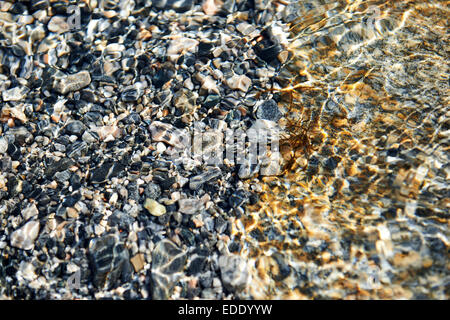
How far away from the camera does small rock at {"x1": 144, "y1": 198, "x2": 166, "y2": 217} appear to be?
353cm

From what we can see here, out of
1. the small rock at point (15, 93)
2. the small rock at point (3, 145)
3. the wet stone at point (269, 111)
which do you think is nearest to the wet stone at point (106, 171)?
the small rock at point (3, 145)

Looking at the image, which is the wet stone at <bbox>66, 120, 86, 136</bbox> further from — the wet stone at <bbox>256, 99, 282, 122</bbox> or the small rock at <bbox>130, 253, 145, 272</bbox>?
the wet stone at <bbox>256, 99, 282, 122</bbox>

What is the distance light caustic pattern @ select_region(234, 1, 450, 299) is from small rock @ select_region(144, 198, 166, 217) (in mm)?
706

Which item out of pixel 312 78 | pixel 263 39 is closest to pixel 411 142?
pixel 312 78

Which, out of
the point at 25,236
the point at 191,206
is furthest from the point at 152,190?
the point at 25,236

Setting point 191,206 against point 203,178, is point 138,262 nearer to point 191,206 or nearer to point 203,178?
point 191,206

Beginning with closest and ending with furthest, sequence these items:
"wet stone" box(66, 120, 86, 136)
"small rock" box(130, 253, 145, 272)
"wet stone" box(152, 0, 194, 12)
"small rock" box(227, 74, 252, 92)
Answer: "small rock" box(130, 253, 145, 272) → "wet stone" box(66, 120, 86, 136) → "small rock" box(227, 74, 252, 92) → "wet stone" box(152, 0, 194, 12)

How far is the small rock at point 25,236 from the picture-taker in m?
3.44

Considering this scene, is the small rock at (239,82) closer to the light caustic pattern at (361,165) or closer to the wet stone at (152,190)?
the light caustic pattern at (361,165)

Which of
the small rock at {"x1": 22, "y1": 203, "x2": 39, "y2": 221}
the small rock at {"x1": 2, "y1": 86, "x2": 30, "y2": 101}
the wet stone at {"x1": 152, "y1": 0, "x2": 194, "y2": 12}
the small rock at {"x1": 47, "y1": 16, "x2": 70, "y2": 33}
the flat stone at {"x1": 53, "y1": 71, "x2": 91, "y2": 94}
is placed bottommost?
the small rock at {"x1": 22, "y1": 203, "x2": 39, "y2": 221}

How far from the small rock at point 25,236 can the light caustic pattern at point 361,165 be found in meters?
1.84

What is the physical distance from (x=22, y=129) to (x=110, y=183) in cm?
128

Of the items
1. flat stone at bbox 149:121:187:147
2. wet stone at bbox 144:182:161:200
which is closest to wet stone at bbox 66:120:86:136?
flat stone at bbox 149:121:187:147

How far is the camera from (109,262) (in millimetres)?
3307
